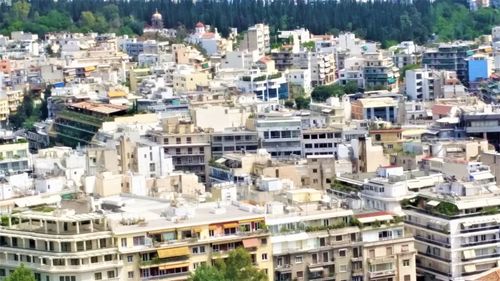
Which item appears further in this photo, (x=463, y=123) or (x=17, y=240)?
(x=463, y=123)

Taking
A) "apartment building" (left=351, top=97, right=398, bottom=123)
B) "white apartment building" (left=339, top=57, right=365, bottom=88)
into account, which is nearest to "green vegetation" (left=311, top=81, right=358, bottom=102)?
"white apartment building" (left=339, top=57, right=365, bottom=88)

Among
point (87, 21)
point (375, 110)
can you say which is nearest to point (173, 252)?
point (375, 110)

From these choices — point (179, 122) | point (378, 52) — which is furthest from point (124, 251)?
point (378, 52)

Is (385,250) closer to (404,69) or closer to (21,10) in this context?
(404,69)

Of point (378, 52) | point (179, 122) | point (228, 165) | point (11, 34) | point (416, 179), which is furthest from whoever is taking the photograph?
point (11, 34)

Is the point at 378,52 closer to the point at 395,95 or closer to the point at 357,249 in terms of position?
the point at 395,95

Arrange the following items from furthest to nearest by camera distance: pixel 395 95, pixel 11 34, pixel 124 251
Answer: pixel 11 34, pixel 395 95, pixel 124 251

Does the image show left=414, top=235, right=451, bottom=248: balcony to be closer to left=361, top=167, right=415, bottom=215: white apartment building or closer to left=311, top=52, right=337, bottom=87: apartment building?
left=361, top=167, right=415, bottom=215: white apartment building

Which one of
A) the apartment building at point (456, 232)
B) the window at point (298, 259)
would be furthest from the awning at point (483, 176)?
the window at point (298, 259)
